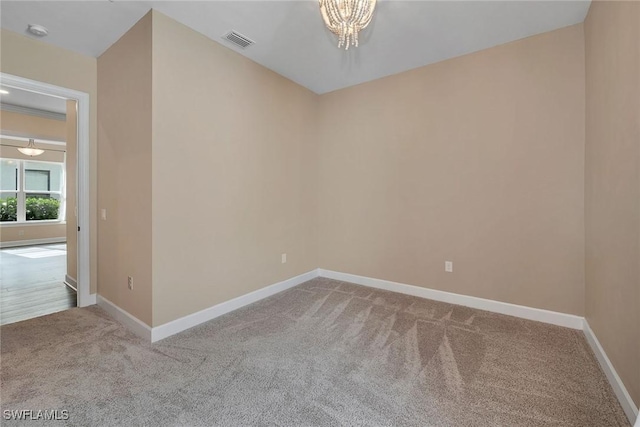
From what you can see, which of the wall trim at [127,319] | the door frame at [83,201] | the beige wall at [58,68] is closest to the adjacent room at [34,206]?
the door frame at [83,201]

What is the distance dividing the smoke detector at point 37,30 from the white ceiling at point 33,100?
2.20 m

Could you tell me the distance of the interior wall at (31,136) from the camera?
5.28 m

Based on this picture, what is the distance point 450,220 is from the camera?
10.3 ft

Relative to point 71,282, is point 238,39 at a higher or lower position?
higher

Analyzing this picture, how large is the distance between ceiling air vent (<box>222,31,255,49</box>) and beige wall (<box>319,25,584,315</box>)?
1567mm

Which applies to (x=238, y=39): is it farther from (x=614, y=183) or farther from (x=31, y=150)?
(x=31, y=150)

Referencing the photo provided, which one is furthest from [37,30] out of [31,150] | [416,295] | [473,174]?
[31,150]

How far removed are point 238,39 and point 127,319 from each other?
285 cm

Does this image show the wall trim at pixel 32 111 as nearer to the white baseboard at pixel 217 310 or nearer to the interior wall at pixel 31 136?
the interior wall at pixel 31 136

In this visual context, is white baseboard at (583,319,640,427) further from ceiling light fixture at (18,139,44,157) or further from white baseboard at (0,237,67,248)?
white baseboard at (0,237,67,248)

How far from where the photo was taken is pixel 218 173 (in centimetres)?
280

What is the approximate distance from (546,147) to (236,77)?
3159 millimetres

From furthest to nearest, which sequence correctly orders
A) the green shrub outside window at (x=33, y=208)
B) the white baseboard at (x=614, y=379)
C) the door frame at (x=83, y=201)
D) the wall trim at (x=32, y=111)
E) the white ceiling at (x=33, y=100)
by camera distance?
1. the green shrub outside window at (x=33, y=208)
2. the wall trim at (x=32, y=111)
3. the white ceiling at (x=33, y=100)
4. the door frame at (x=83, y=201)
5. the white baseboard at (x=614, y=379)

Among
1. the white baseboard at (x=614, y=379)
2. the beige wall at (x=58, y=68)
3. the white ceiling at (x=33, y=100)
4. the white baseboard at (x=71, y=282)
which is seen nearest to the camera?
the white baseboard at (x=614, y=379)
